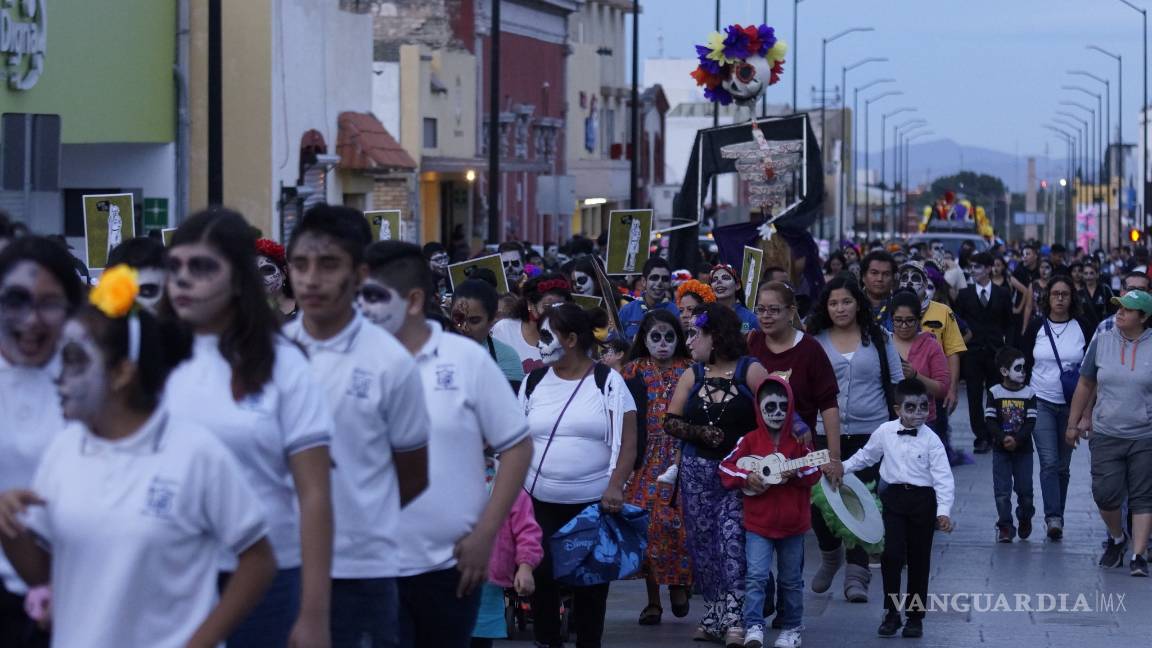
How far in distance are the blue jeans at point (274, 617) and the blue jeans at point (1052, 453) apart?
30.8ft

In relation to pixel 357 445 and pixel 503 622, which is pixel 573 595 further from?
pixel 357 445

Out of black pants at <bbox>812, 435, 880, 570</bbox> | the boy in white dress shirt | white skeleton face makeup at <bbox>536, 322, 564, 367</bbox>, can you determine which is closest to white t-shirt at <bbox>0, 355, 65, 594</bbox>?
white skeleton face makeup at <bbox>536, 322, 564, 367</bbox>

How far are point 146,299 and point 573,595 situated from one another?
3838 mm

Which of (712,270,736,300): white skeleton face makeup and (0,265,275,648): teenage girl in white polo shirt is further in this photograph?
(712,270,736,300): white skeleton face makeup

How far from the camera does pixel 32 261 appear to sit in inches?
198

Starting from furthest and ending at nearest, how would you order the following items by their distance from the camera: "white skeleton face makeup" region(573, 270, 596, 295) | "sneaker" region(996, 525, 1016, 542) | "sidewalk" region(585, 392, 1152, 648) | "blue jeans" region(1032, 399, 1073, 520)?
"white skeleton face makeup" region(573, 270, 596, 295)
"blue jeans" region(1032, 399, 1073, 520)
"sneaker" region(996, 525, 1016, 542)
"sidewalk" region(585, 392, 1152, 648)

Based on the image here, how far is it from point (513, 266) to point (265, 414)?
14646mm

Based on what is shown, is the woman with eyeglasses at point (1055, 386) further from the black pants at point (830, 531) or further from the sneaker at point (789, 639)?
the sneaker at point (789, 639)

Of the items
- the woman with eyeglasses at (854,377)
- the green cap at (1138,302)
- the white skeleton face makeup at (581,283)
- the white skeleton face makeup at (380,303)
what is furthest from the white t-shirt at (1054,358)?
the white skeleton face makeup at (380,303)

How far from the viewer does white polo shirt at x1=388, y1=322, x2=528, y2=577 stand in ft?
20.1

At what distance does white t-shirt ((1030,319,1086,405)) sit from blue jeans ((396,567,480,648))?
28.3ft

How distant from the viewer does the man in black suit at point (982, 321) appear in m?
20.6

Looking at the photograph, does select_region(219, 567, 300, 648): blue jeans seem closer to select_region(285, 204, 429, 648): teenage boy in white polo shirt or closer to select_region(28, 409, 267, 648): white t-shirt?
select_region(285, 204, 429, 648): teenage boy in white polo shirt

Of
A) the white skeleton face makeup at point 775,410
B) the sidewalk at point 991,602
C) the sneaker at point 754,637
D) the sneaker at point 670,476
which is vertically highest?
the white skeleton face makeup at point 775,410
